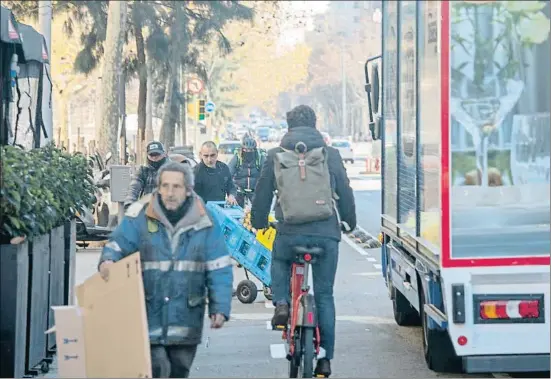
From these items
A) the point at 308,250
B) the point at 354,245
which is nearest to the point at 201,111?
the point at 354,245

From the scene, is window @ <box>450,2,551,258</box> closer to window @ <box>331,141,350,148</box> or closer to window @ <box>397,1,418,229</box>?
window @ <box>397,1,418,229</box>

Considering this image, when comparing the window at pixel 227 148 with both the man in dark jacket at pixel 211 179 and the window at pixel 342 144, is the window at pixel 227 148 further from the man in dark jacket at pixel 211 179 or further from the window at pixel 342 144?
the man in dark jacket at pixel 211 179

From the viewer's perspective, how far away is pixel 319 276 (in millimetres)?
8008

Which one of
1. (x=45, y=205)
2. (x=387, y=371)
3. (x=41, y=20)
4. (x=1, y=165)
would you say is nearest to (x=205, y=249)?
(x=1, y=165)

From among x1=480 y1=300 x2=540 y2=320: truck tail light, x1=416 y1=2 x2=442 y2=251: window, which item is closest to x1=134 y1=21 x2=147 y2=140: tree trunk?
x1=416 y1=2 x2=442 y2=251: window

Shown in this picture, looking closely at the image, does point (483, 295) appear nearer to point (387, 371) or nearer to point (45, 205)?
point (387, 371)

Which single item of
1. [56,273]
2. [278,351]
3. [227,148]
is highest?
[227,148]

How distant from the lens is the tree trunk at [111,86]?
24391 mm

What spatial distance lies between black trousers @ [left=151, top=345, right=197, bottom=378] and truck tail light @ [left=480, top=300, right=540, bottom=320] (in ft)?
6.43

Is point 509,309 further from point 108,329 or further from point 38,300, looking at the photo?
point 38,300

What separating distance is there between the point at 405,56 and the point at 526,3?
6.25 ft

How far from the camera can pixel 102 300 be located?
6.11 metres

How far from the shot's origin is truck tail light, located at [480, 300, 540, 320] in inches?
288

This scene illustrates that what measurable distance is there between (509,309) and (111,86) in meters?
17.9
